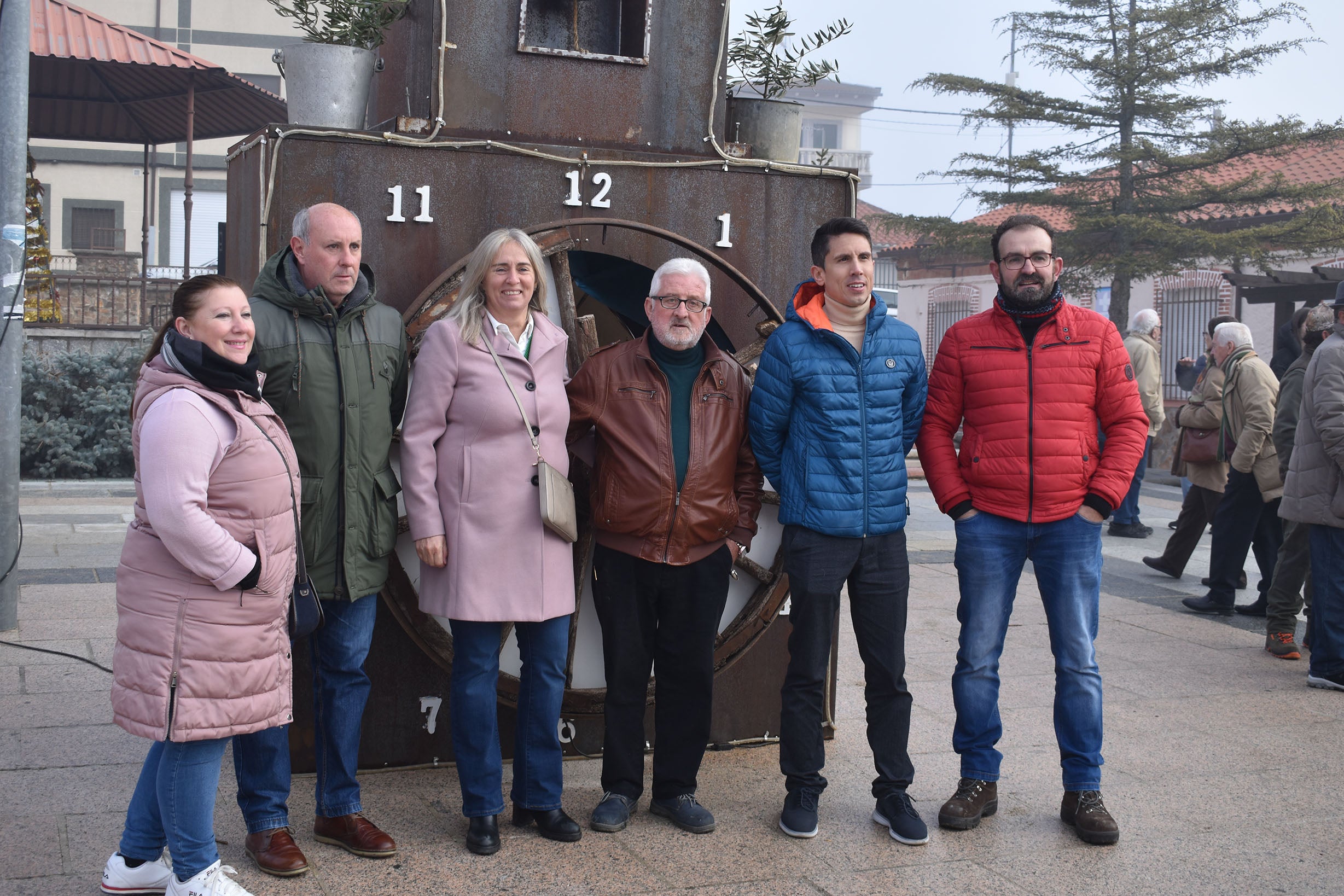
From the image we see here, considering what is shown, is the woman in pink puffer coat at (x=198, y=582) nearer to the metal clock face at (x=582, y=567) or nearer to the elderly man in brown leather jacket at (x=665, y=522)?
the metal clock face at (x=582, y=567)

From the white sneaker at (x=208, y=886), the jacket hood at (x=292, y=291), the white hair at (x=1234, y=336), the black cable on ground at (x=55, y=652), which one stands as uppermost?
the white hair at (x=1234, y=336)

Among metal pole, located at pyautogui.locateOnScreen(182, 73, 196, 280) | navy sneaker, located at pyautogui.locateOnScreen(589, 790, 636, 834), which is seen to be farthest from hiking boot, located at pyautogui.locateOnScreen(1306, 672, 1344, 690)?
metal pole, located at pyautogui.locateOnScreen(182, 73, 196, 280)

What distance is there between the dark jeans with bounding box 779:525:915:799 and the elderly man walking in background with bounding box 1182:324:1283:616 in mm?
4241

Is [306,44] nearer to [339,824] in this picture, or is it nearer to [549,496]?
[549,496]

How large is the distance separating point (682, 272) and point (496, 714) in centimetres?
152

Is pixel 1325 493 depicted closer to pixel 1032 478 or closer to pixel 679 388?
pixel 1032 478

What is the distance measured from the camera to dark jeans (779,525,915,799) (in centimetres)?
402

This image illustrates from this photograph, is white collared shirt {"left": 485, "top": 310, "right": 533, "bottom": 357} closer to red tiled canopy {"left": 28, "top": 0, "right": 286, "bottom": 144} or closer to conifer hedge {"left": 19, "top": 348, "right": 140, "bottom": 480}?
red tiled canopy {"left": 28, "top": 0, "right": 286, "bottom": 144}

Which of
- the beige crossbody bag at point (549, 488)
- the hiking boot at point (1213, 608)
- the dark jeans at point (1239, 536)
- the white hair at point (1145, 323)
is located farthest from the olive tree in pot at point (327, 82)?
the white hair at point (1145, 323)

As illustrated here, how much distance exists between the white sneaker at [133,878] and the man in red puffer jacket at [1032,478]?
7.84ft

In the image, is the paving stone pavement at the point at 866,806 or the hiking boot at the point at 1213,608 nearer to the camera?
the paving stone pavement at the point at 866,806

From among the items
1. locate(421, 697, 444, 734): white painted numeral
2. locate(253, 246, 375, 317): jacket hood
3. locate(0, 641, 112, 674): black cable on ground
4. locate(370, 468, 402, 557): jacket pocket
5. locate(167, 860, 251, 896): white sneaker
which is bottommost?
locate(0, 641, 112, 674): black cable on ground

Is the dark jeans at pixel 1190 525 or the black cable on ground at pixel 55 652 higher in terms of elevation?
the dark jeans at pixel 1190 525

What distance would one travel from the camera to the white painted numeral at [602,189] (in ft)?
15.3
